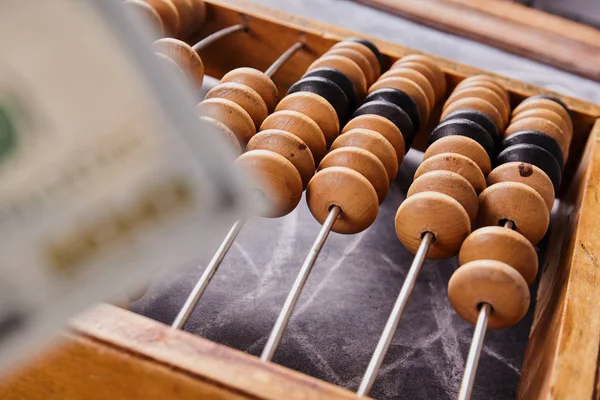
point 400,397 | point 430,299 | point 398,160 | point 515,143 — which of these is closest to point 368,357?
point 400,397

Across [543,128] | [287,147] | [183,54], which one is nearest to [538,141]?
[543,128]

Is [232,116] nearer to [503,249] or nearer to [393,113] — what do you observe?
[393,113]

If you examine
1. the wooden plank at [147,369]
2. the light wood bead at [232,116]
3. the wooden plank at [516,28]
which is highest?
the wooden plank at [516,28]

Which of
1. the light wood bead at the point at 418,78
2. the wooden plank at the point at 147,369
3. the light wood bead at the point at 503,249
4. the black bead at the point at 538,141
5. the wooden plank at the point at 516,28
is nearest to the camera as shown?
the wooden plank at the point at 147,369

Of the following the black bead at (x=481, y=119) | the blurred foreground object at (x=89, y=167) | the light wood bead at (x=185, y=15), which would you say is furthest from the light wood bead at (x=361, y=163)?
the blurred foreground object at (x=89, y=167)

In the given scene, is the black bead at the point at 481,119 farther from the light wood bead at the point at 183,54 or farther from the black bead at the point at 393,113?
the light wood bead at the point at 183,54

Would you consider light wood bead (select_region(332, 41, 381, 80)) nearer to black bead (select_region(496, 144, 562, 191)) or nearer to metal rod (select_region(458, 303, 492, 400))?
black bead (select_region(496, 144, 562, 191))
